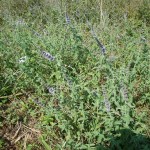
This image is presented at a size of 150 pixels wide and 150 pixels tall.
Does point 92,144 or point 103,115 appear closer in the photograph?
point 92,144

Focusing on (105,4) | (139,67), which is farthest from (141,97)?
(105,4)

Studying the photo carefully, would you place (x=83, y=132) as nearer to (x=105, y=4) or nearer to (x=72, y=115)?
(x=72, y=115)

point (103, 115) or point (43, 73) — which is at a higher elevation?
point (43, 73)

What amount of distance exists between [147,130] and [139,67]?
1.11 meters

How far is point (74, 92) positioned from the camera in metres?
3.09

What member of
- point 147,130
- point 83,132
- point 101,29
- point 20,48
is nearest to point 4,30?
point 20,48

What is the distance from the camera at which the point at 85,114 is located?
9.84 ft

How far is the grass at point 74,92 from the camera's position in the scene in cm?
288

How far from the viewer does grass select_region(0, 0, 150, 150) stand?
9.46ft

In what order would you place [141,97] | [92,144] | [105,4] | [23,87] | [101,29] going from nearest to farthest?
[92,144], [141,97], [23,87], [101,29], [105,4]

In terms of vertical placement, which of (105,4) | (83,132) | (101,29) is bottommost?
(83,132)

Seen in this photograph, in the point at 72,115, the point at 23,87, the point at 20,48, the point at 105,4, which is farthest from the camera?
the point at 105,4

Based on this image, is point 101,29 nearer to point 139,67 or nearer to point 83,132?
point 139,67

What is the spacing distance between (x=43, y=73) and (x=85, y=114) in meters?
1.43
